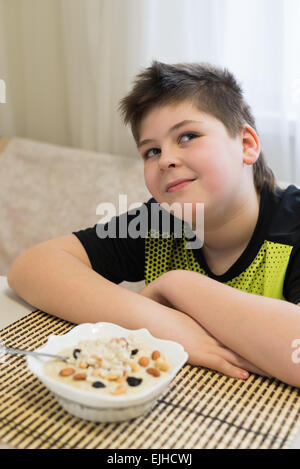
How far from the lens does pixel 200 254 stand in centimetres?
134

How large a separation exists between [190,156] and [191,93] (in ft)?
0.49

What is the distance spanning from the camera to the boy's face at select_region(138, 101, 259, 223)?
1.13 meters

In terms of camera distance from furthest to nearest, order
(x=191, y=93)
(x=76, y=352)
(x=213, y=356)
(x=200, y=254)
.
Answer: (x=200, y=254) < (x=191, y=93) < (x=213, y=356) < (x=76, y=352)

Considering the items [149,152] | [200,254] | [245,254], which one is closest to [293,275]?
[245,254]

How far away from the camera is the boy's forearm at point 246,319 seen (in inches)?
→ 34.8

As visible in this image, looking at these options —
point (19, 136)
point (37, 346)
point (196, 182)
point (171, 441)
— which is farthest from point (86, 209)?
point (171, 441)

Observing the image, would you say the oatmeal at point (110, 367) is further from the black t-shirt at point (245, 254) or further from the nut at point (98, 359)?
the black t-shirt at point (245, 254)

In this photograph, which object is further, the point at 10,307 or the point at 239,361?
the point at 10,307

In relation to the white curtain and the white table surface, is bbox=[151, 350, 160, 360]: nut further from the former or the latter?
the white curtain

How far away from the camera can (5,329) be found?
1071 mm

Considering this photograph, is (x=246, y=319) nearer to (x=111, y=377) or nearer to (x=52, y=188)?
(x=111, y=377)

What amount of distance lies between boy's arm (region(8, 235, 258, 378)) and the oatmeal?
14cm

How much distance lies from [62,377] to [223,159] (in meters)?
0.58

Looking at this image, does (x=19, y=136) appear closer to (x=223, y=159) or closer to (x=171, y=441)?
(x=223, y=159)
